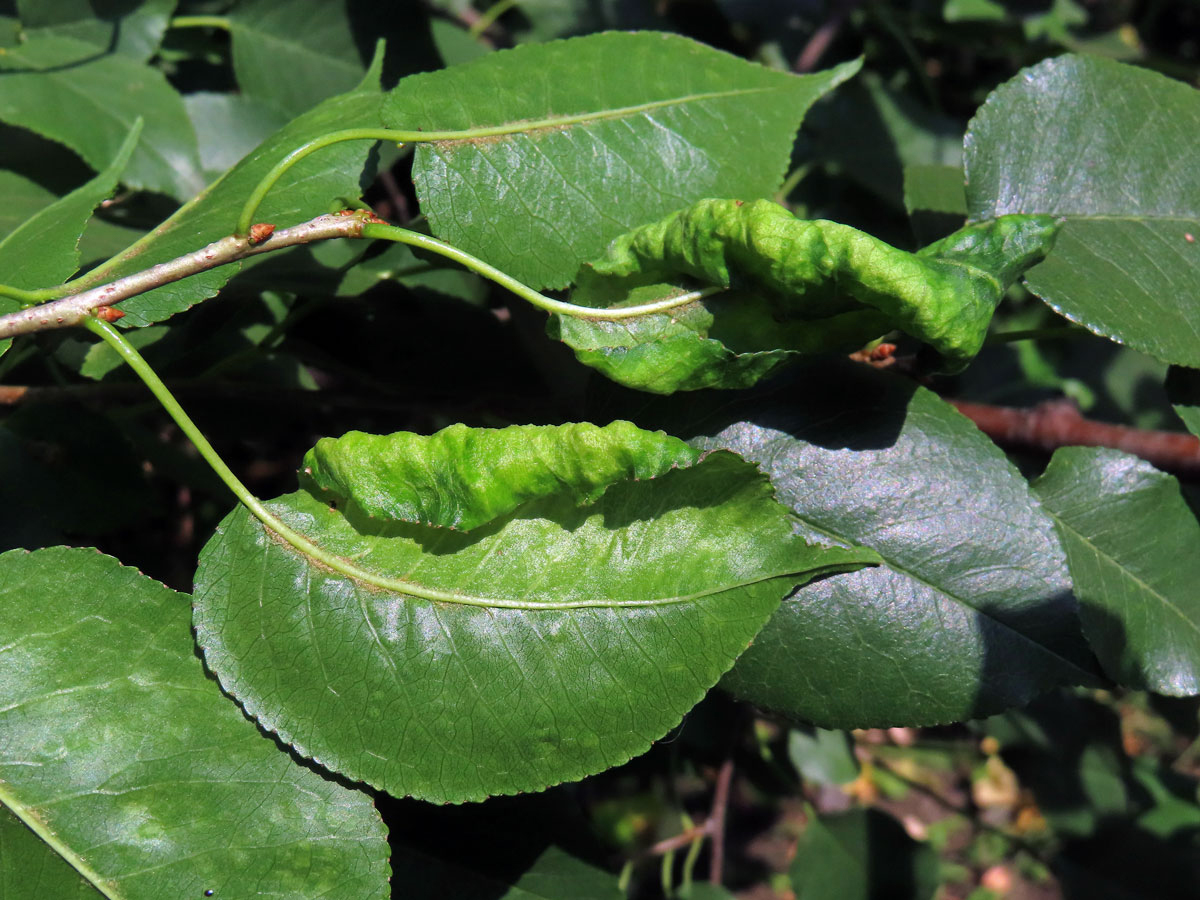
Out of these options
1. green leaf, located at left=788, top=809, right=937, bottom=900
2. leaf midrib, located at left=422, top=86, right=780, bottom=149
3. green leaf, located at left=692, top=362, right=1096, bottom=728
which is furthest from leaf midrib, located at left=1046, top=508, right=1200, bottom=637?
green leaf, located at left=788, top=809, right=937, bottom=900

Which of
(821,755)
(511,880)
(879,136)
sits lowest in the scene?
(821,755)

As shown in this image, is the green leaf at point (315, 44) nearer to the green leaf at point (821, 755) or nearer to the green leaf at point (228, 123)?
the green leaf at point (228, 123)

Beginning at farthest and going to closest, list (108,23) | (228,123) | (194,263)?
(228,123)
(108,23)
(194,263)

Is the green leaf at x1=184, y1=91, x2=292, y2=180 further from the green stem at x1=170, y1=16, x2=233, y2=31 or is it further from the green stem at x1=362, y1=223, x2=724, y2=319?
the green stem at x1=362, y1=223, x2=724, y2=319

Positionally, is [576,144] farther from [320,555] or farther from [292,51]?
[292,51]

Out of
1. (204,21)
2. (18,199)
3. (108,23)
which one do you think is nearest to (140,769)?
(18,199)

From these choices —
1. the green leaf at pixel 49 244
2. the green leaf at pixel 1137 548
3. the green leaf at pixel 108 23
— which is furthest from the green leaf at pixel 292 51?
the green leaf at pixel 1137 548
